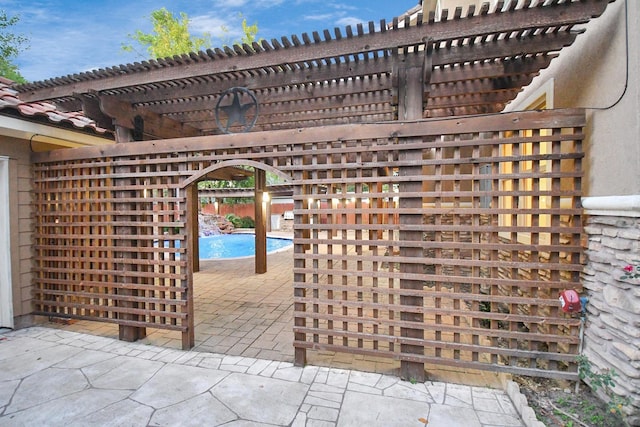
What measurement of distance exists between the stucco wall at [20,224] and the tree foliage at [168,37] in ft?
53.4

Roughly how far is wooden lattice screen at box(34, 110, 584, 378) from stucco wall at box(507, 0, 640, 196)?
172 millimetres

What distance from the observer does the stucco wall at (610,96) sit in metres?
2.15

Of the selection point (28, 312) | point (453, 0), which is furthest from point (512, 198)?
point (28, 312)

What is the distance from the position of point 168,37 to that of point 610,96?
21.6m

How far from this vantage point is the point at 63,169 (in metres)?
4.11

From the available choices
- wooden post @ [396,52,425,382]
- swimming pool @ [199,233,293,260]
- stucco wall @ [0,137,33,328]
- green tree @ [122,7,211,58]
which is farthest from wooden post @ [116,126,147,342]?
green tree @ [122,7,211,58]

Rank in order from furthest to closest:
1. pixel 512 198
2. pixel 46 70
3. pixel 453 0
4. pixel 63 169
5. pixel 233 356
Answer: pixel 46 70 → pixel 453 0 → pixel 63 169 → pixel 233 356 → pixel 512 198

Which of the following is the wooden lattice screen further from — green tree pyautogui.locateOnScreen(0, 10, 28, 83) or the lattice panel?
green tree pyautogui.locateOnScreen(0, 10, 28, 83)

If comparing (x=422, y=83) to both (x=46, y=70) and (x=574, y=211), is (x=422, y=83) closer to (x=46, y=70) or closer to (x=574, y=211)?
(x=574, y=211)

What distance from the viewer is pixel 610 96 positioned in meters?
2.39

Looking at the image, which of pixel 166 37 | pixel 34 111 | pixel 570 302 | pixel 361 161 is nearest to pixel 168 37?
pixel 166 37

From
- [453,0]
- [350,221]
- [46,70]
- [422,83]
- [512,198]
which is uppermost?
[46,70]

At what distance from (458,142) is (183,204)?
10.5 feet

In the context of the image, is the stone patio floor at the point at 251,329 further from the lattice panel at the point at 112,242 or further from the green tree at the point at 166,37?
the green tree at the point at 166,37
